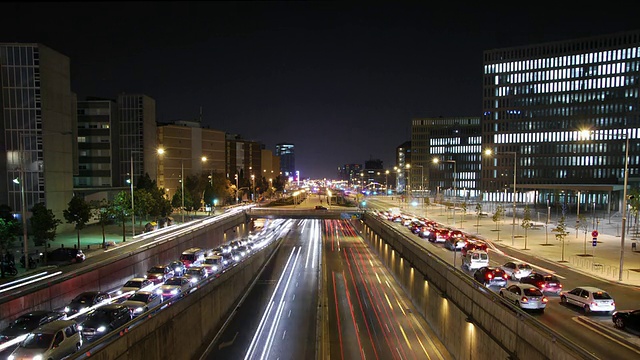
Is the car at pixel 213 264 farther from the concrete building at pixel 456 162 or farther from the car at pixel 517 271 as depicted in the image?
the concrete building at pixel 456 162

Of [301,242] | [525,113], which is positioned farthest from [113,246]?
[525,113]

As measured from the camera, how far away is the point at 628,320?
18.2m

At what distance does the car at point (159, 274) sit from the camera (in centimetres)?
3328

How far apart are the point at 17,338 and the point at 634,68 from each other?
139 meters

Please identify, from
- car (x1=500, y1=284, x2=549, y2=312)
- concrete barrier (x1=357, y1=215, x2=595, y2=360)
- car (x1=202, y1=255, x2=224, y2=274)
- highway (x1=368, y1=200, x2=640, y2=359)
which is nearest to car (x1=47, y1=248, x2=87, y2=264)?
car (x1=202, y1=255, x2=224, y2=274)

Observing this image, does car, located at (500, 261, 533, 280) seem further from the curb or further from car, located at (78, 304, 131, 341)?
car, located at (78, 304, 131, 341)

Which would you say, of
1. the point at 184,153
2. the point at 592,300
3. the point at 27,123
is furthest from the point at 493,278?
the point at 184,153

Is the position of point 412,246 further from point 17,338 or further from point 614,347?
point 17,338

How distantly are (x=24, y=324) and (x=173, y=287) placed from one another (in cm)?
1050

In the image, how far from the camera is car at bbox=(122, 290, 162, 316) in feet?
76.1

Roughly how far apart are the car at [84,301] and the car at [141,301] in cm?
227

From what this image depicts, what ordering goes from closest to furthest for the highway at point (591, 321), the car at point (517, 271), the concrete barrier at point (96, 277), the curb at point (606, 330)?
1. the highway at point (591, 321)
2. the curb at point (606, 330)
3. the concrete barrier at point (96, 277)
4. the car at point (517, 271)

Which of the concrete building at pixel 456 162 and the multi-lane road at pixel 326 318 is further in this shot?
the concrete building at pixel 456 162

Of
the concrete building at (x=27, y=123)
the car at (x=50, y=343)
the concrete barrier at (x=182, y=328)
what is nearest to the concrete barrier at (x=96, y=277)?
the car at (x=50, y=343)
